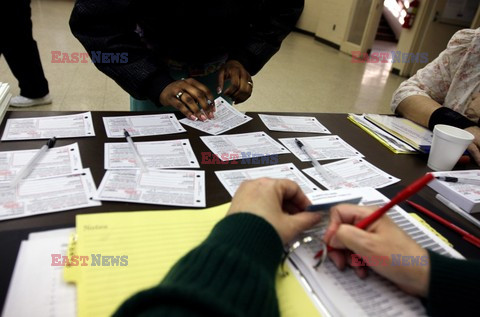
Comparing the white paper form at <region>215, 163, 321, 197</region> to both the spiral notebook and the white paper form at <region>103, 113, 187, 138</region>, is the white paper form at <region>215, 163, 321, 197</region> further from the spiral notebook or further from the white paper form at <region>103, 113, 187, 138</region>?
the white paper form at <region>103, 113, 187, 138</region>

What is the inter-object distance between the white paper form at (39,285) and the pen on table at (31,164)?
174 mm

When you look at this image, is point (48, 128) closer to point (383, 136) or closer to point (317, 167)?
point (317, 167)

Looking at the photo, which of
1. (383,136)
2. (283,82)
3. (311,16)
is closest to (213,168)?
(383,136)

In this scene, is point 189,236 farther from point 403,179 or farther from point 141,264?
point 403,179

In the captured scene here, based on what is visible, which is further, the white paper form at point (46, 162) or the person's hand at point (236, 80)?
the person's hand at point (236, 80)

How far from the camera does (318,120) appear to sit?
1.07 meters

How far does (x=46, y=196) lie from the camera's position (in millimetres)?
566

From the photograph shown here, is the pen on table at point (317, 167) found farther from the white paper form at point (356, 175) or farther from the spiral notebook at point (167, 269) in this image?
the spiral notebook at point (167, 269)

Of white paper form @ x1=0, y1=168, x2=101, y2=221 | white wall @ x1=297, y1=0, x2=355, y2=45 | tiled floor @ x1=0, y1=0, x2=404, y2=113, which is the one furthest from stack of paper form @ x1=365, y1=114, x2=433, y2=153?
white wall @ x1=297, y1=0, x2=355, y2=45

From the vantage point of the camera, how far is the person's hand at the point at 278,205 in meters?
0.46

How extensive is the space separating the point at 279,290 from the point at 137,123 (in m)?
0.62

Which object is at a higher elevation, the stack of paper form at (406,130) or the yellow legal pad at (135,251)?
the stack of paper form at (406,130)

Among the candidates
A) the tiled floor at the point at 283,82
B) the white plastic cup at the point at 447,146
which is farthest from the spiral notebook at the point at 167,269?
the tiled floor at the point at 283,82

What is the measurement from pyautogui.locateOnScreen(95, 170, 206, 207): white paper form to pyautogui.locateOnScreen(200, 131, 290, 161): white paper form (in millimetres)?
122
